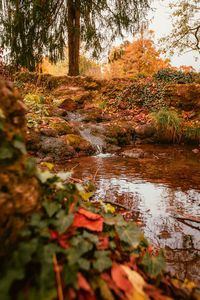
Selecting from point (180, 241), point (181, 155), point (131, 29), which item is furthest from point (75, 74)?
point (180, 241)

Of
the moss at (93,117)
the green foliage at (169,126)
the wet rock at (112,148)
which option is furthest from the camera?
the moss at (93,117)

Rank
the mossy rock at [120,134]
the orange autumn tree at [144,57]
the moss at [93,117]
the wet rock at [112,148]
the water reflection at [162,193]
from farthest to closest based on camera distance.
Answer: the orange autumn tree at [144,57] → the moss at [93,117] → the mossy rock at [120,134] → the wet rock at [112,148] → the water reflection at [162,193]

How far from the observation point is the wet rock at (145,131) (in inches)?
269

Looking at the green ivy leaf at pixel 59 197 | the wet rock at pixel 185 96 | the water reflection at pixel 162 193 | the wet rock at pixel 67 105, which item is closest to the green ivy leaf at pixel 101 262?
the green ivy leaf at pixel 59 197

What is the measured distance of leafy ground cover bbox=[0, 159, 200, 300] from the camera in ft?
2.08

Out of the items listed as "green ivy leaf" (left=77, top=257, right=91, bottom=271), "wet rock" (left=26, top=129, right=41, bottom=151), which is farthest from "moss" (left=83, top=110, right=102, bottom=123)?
"green ivy leaf" (left=77, top=257, right=91, bottom=271)

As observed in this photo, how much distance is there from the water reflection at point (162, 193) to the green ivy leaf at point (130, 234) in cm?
61

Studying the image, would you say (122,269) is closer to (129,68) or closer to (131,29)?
(131,29)

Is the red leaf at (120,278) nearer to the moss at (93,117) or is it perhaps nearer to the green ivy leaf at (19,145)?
the green ivy leaf at (19,145)

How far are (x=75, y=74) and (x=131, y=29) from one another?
383 cm

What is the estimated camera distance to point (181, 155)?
5.29 m

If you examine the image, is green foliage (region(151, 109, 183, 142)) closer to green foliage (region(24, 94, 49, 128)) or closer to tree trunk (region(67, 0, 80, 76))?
green foliage (region(24, 94, 49, 128))

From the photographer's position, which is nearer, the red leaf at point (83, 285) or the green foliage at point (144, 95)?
the red leaf at point (83, 285)

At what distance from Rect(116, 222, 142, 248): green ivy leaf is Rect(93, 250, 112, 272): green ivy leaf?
19 cm
